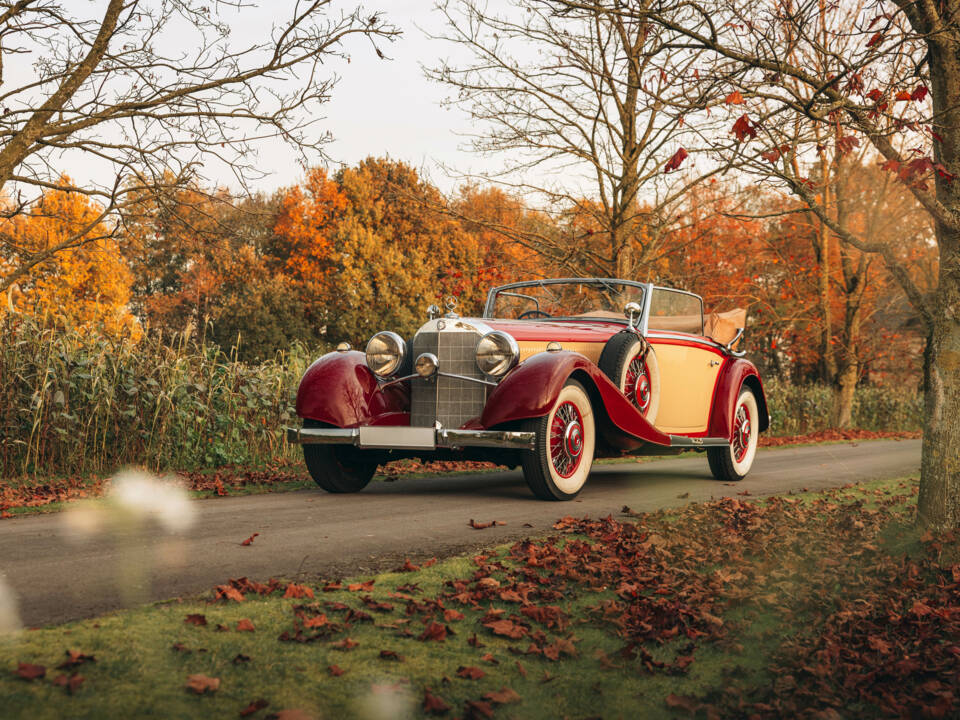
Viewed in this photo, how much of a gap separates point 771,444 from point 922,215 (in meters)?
6.89

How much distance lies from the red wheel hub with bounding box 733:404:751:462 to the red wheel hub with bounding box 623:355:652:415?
1.94 m

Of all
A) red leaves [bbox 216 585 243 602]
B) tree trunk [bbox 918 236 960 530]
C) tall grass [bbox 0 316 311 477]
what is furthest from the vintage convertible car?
red leaves [bbox 216 585 243 602]

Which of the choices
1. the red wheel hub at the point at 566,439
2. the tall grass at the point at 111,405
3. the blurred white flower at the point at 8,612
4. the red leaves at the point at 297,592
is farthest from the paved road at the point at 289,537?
the tall grass at the point at 111,405

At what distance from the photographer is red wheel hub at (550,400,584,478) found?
7.04 meters

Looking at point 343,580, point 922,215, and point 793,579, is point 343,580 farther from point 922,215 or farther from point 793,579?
point 922,215

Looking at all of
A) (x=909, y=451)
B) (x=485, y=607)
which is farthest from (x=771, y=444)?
(x=485, y=607)

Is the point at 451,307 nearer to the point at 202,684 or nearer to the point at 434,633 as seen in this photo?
the point at 434,633

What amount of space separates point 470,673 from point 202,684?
2.96ft

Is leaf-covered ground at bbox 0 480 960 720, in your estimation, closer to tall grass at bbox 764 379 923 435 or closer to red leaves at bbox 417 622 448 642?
red leaves at bbox 417 622 448 642

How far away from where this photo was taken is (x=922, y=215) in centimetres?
1948

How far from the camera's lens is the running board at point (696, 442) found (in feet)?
27.9

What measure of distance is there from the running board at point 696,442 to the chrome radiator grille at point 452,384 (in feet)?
7.36

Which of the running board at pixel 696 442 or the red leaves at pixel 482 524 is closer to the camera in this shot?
the red leaves at pixel 482 524

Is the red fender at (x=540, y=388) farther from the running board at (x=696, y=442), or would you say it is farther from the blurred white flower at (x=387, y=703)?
the blurred white flower at (x=387, y=703)
